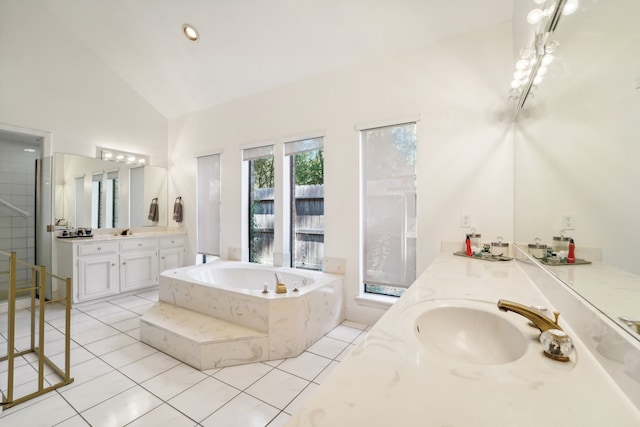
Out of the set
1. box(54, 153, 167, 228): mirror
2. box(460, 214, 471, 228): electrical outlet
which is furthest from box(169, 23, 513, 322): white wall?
A: box(54, 153, 167, 228): mirror

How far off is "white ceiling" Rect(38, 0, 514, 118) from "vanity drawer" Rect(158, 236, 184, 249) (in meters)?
2.16

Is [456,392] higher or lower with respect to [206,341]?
higher

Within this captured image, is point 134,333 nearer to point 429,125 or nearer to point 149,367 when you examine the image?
point 149,367

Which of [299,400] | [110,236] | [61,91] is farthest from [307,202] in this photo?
[61,91]

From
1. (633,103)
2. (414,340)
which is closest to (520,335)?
(414,340)

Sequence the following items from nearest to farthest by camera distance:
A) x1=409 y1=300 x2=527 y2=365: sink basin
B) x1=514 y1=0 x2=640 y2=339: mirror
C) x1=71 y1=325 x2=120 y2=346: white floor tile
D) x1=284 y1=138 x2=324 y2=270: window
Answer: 1. x1=514 y1=0 x2=640 y2=339: mirror
2. x1=409 y1=300 x2=527 y2=365: sink basin
3. x1=71 y1=325 x2=120 y2=346: white floor tile
4. x1=284 y1=138 x2=324 y2=270: window

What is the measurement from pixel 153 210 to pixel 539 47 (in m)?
5.07

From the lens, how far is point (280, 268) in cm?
321

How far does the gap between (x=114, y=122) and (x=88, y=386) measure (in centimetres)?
371

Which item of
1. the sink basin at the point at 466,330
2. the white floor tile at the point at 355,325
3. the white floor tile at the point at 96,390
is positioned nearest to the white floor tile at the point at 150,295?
the white floor tile at the point at 96,390

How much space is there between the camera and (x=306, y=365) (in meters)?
2.08

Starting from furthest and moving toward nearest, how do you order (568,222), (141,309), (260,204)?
(260,204), (141,309), (568,222)

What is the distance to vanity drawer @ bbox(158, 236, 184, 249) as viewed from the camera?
13.4ft

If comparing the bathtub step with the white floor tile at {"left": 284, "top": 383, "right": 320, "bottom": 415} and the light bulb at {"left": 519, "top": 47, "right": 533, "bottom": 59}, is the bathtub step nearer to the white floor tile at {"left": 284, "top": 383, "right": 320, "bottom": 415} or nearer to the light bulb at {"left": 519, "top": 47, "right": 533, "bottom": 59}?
the white floor tile at {"left": 284, "top": 383, "right": 320, "bottom": 415}
